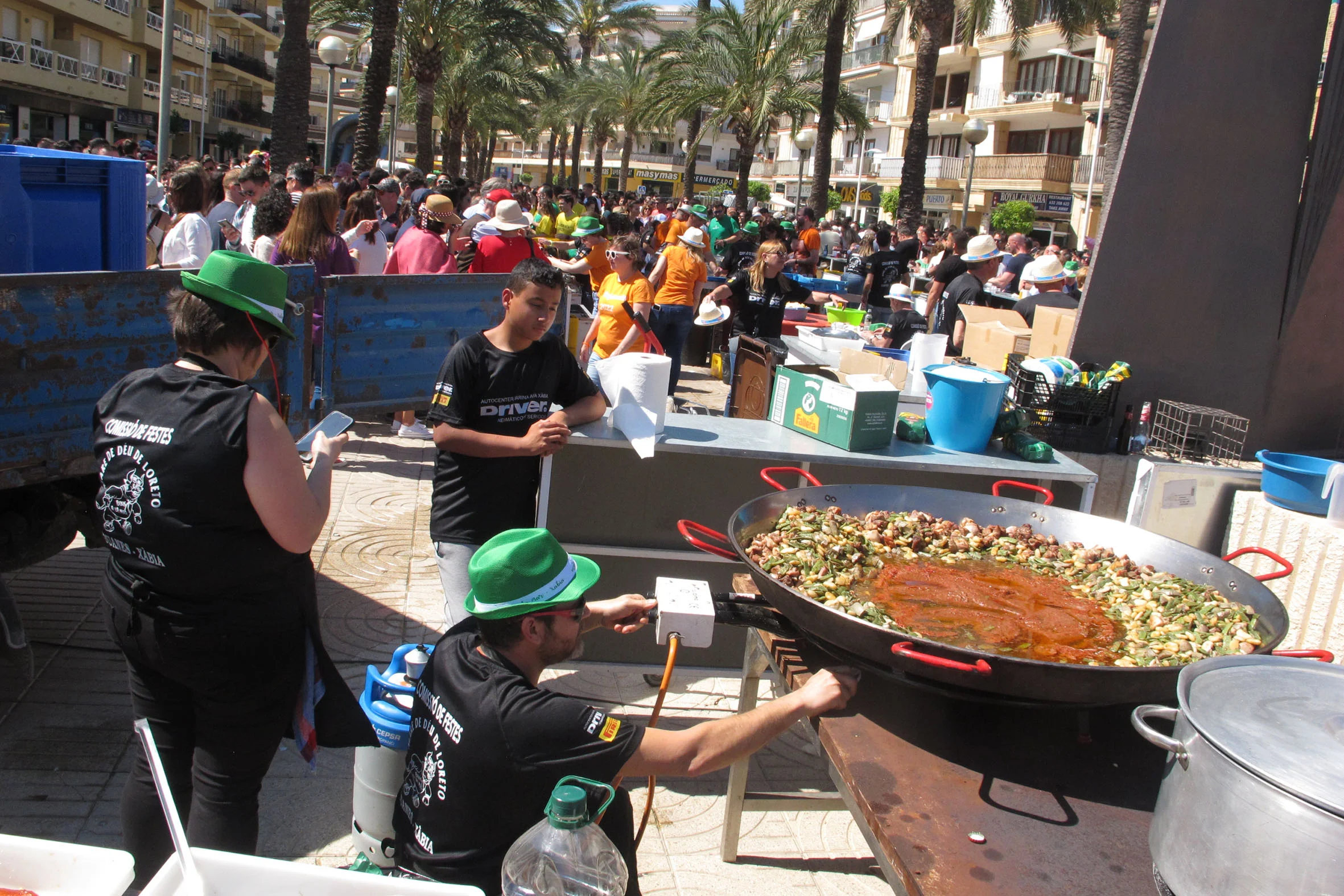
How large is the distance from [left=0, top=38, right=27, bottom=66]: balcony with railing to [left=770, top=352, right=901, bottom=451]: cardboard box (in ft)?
137

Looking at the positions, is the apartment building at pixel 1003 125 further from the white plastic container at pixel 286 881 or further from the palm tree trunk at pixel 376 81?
the white plastic container at pixel 286 881

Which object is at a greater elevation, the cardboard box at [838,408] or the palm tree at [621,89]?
the palm tree at [621,89]

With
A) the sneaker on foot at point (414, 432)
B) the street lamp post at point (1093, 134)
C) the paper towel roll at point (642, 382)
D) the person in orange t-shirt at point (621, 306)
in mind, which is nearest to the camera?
the paper towel roll at point (642, 382)

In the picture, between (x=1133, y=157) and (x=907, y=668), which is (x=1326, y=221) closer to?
(x=1133, y=157)

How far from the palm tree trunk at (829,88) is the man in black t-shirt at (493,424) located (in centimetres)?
2274

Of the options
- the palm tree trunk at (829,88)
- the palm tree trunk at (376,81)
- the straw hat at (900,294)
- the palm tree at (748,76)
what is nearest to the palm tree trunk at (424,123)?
the palm tree trunk at (376,81)

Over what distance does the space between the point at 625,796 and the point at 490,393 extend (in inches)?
75.0

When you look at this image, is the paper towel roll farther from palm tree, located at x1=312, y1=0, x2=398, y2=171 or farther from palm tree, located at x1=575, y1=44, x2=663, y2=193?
palm tree, located at x1=575, y1=44, x2=663, y2=193

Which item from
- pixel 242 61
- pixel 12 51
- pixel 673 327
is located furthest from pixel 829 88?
pixel 242 61

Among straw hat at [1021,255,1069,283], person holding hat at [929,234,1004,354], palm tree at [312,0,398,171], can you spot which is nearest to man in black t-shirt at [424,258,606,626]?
person holding hat at [929,234,1004,354]

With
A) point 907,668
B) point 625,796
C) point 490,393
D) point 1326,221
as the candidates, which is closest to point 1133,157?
point 1326,221

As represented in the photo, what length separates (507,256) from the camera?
8711 mm

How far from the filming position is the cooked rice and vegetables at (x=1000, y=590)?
8.29 feet

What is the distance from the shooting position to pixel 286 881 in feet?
4.96
